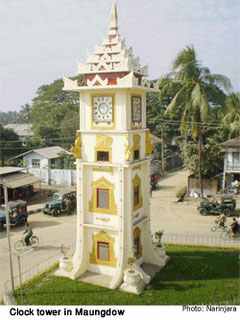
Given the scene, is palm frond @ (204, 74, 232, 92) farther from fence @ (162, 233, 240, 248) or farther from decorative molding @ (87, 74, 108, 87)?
decorative molding @ (87, 74, 108, 87)

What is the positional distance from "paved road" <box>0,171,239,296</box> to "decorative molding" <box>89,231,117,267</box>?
2715 millimetres

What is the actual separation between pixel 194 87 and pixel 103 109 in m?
13.0

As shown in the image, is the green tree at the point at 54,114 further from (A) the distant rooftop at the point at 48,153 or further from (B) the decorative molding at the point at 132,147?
(B) the decorative molding at the point at 132,147

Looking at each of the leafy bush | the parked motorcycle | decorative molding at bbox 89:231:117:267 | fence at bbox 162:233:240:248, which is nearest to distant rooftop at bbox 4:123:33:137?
the leafy bush

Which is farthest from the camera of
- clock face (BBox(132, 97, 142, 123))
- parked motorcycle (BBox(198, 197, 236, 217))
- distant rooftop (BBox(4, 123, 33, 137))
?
distant rooftop (BBox(4, 123, 33, 137))

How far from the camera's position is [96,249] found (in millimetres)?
13477

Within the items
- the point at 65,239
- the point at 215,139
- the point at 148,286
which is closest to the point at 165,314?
the point at 148,286

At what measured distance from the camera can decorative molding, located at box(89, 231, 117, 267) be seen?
13227mm

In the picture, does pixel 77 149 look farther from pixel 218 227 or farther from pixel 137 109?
pixel 218 227

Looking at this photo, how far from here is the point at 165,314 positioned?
9984mm

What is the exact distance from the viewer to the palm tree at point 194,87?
77.8 feet

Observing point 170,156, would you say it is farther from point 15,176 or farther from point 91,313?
point 91,313

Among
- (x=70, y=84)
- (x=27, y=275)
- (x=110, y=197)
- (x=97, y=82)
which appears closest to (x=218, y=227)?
(x=110, y=197)

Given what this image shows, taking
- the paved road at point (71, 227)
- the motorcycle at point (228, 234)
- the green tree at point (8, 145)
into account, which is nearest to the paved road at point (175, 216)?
the paved road at point (71, 227)
